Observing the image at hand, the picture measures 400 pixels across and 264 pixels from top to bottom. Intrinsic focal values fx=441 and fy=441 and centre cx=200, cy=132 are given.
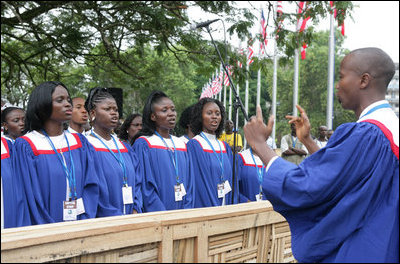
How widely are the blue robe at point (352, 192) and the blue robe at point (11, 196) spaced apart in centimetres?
204

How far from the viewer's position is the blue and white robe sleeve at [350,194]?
7.32ft

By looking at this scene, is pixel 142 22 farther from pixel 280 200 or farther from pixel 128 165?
pixel 280 200

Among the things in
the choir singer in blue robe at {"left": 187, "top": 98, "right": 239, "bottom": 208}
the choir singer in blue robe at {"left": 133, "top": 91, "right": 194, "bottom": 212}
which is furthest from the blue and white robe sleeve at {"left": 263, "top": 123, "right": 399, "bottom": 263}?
the choir singer in blue robe at {"left": 187, "top": 98, "right": 239, "bottom": 208}

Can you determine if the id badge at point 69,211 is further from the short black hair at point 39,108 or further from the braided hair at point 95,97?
the braided hair at point 95,97

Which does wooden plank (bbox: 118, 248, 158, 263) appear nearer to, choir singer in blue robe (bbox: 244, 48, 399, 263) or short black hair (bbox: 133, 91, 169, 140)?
choir singer in blue robe (bbox: 244, 48, 399, 263)

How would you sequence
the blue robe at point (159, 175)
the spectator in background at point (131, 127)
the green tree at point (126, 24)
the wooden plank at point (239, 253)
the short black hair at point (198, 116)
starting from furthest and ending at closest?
1. the green tree at point (126, 24)
2. the spectator in background at point (131, 127)
3. the short black hair at point (198, 116)
4. the blue robe at point (159, 175)
5. the wooden plank at point (239, 253)

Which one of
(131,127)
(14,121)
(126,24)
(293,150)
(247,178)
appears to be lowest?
(293,150)

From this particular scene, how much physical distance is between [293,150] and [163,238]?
8686 millimetres

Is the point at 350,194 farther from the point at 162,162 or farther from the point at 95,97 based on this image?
the point at 95,97

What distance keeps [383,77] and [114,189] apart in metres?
2.66

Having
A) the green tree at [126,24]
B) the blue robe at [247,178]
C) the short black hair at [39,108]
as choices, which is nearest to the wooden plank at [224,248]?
the short black hair at [39,108]

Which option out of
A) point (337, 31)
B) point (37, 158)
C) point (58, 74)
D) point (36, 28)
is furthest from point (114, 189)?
point (337, 31)

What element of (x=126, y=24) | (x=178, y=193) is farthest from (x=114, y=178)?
(x=126, y=24)

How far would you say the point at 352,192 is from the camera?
2.28 meters
